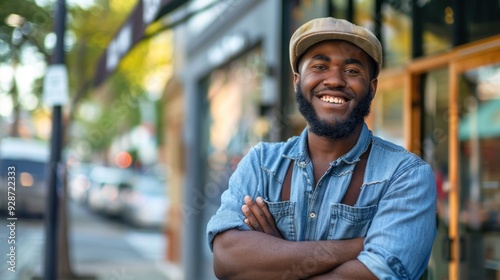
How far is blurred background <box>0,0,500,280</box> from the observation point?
538 cm

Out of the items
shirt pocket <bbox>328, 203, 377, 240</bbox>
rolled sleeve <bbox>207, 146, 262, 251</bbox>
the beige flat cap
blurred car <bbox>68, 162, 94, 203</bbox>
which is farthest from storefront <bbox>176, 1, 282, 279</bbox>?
blurred car <bbox>68, 162, 94, 203</bbox>

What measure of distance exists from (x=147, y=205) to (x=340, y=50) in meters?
19.8

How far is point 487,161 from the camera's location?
5293 millimetres

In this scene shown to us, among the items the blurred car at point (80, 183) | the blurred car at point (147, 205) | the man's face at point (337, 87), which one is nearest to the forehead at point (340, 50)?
the man's face at point (337, 87)

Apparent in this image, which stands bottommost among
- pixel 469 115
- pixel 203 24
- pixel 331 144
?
pixel 331 144

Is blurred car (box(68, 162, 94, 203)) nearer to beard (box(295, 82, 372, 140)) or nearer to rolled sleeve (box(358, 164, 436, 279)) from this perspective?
beard (box(295, 82, 372, 140))

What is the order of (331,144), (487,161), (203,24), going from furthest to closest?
(203,24) < (487,161) < (331,144)

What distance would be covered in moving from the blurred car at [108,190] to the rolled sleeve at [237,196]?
831 inches

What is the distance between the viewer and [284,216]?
2.51m

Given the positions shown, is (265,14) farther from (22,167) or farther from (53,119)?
(22,167)

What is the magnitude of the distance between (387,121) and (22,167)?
9.77 metres

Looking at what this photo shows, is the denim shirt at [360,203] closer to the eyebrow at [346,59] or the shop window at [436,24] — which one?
the eyebrow at [346,59]

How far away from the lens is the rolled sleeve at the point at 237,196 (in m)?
2.54

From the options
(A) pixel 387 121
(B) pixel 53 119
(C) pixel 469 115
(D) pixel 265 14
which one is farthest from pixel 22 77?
(C) pixel 469 115
